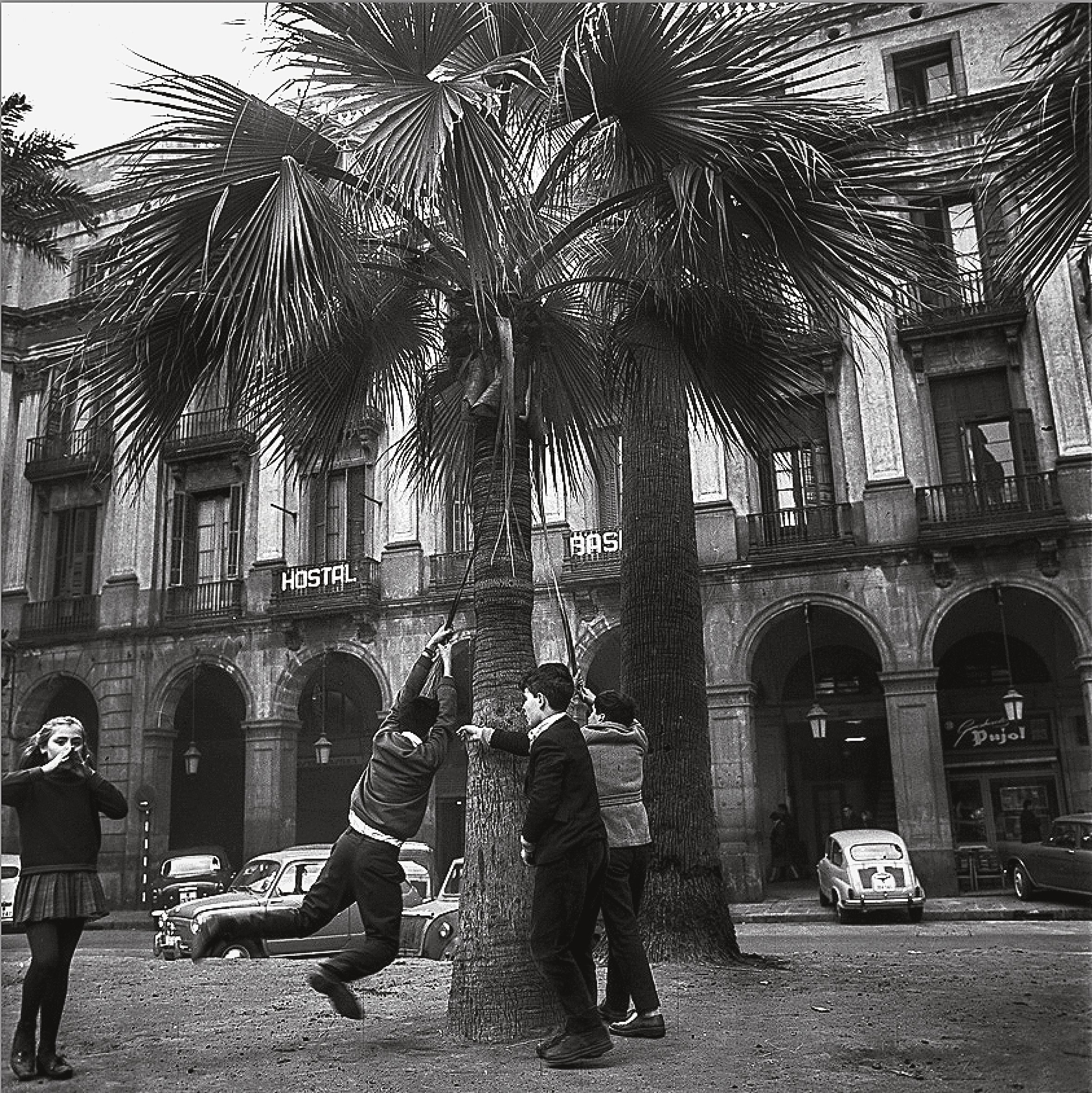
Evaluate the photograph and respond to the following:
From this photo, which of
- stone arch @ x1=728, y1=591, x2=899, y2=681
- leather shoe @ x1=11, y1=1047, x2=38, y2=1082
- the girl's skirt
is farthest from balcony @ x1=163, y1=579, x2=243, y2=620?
leather shoe @ x1=11, y1=1047, x2=38, y2=1082

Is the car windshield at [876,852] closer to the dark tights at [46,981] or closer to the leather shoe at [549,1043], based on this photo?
the leather shoe at [549,1043]

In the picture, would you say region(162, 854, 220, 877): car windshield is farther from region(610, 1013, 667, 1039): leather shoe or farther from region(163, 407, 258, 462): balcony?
region(610, 1013, 667, 1039): leather shoe

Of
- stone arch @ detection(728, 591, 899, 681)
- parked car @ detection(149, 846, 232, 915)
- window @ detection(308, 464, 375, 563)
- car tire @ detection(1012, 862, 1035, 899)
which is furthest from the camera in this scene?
stone arch @ detection(728, 591, 899, 681)

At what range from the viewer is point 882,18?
12.1 metres

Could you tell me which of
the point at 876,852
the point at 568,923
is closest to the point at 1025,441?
the point at 876,852

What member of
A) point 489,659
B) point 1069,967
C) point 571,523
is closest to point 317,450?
point 489,659

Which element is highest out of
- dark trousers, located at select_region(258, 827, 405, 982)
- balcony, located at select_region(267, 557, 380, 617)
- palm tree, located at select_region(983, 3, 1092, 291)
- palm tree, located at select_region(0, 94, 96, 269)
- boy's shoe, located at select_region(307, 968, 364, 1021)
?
palm tree, located at select_region(0, 94, 96, 269)

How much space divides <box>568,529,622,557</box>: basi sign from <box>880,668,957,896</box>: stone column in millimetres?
5106

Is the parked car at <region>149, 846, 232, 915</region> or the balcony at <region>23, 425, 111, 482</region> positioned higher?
the balcony at <region>23, 425, 111, 482</region>

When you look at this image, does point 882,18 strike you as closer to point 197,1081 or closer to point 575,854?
point 575,854

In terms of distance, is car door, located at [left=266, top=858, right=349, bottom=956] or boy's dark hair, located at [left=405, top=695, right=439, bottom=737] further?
car door, located at [left=266, top=858, right=349, bottom=956]

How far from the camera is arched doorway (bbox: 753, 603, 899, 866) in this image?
20953mm

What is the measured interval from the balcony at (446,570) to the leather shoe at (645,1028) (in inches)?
497

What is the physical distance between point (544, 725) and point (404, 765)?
715 millimetres
